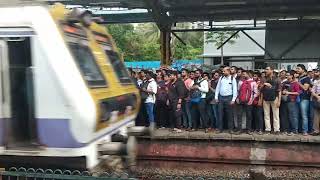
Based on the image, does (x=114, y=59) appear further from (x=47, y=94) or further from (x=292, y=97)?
(x=292, y=97)

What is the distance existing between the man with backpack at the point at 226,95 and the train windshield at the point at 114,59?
13.3ft

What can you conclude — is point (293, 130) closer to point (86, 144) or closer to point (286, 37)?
point (286, 37)

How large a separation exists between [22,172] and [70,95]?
3.67 ft

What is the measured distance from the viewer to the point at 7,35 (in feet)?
18.1

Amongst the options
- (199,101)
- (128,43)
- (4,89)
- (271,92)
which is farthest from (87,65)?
(128,43)

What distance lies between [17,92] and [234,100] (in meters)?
Answer: 6.48

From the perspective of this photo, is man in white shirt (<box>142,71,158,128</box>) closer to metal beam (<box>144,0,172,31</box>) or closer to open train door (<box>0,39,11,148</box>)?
metal beam (<box>144,0,172,31</box>)

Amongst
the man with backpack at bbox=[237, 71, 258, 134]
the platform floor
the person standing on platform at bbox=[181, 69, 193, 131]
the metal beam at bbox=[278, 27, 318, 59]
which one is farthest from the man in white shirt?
the metal beam at bbox=[278, 27, 318, 59]

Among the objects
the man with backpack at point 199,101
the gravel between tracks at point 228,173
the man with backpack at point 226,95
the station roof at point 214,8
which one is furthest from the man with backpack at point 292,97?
the station roof at point 214,8

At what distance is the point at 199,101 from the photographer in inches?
457

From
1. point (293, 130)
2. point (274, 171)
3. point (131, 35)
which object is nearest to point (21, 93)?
point (274, 171)

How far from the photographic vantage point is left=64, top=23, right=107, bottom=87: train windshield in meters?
5.66

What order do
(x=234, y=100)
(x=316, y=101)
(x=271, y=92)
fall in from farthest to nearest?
(x=234, y=100)
(x=271, y=92)
(x=316, y=101)

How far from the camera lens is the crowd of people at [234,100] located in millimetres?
10750
